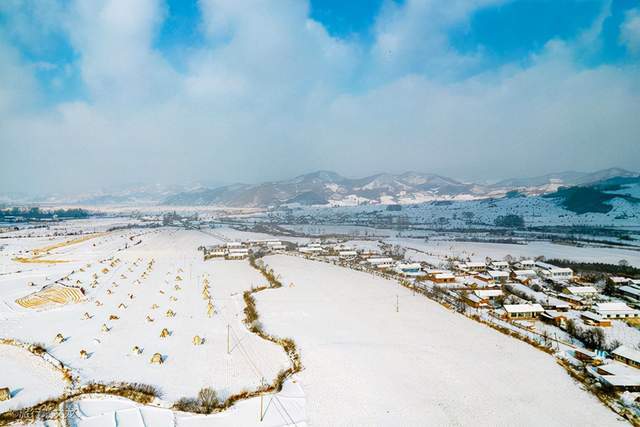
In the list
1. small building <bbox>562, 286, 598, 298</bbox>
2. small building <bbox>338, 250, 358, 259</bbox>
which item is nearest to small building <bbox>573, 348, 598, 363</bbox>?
small building <bbox>562, 286, 598, 298</bbox>

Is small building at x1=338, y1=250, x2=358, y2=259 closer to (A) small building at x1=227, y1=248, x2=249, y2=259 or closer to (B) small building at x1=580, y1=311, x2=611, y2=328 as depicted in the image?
(A) small building at x1=227, y1=248, x2=249, y2=259

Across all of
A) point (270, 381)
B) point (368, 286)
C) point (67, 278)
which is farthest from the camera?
point (67, 278)

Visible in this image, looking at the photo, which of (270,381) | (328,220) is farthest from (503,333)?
(328,220)

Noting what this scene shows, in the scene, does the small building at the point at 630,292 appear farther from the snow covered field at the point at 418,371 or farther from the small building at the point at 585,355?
the snow covered field at the point at 418,371

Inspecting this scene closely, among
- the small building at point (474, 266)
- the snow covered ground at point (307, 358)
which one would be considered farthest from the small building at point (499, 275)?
the snow covered ground at point (307, 358)

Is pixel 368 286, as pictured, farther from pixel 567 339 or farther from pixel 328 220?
pixel 328 220

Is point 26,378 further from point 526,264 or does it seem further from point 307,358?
point 526,264
